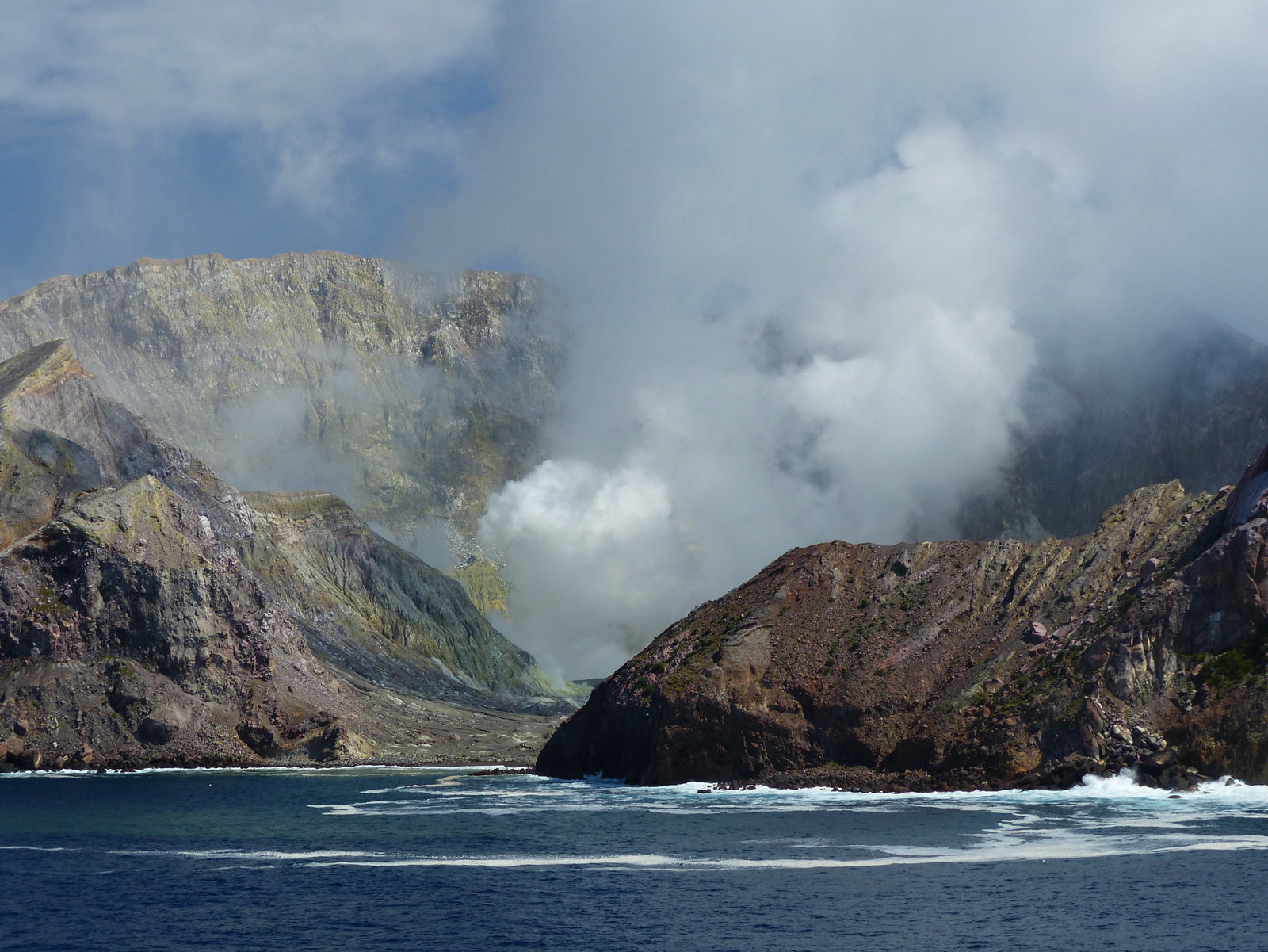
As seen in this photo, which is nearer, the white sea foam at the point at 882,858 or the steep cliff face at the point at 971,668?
the white sea foam at the point at 882,858

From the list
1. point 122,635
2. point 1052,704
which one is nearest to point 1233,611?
point 1052,704

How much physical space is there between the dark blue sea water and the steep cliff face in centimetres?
562

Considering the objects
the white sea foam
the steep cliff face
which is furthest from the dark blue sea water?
the steep cliff face

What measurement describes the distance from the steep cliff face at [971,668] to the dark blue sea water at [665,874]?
18.4 ft

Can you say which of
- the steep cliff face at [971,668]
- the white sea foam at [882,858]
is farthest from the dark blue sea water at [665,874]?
the steep cliff face at [971,668]

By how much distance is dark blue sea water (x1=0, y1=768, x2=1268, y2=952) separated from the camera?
2318 inches

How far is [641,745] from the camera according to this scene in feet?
441

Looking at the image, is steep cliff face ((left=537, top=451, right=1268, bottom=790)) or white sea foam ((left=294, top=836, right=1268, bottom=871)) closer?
white sea foam ((left=294, top=836, right=1268, bottom=871))

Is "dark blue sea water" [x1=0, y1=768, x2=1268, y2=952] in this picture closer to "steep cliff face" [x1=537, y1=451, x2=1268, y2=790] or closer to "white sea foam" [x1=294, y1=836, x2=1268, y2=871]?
"white sea foam" [x1=294, y1=836, x2=1268, y2=871]

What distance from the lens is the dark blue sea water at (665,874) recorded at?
58.9 m

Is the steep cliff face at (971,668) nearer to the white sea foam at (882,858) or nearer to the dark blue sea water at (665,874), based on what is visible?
the dark blue sea water at (665,874)

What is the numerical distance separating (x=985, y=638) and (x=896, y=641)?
8357 mm

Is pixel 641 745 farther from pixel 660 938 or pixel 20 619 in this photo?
pixel 20 619

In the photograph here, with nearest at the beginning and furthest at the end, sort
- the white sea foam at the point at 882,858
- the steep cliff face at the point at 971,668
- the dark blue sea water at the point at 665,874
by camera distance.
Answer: the dark blue sea water at the point at 665,874, the white sea foam at the point at 882,858, the steep cliff face at the point at 971,668
